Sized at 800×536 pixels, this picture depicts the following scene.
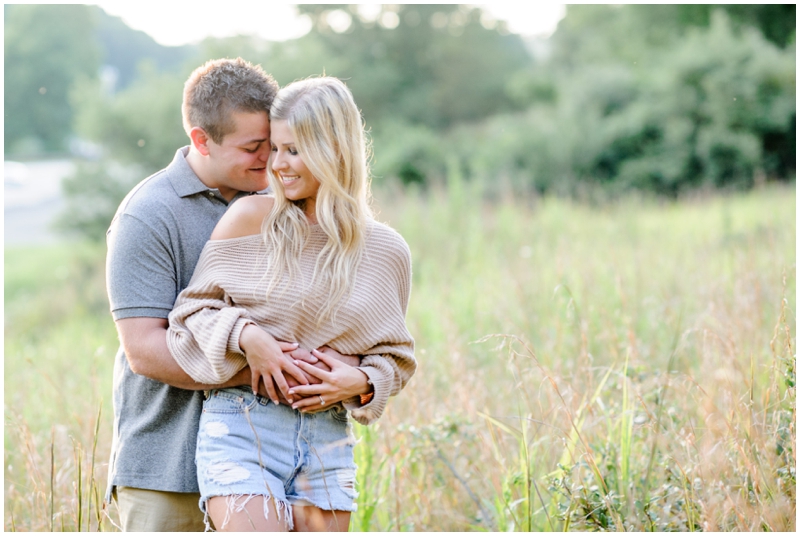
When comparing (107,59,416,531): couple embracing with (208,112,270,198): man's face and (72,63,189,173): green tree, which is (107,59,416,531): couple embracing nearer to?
(208,112,270,198): man's face

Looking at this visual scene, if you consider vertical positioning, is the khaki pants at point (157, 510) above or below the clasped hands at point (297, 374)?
below

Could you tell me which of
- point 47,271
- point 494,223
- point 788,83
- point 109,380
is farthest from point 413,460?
point 788,83

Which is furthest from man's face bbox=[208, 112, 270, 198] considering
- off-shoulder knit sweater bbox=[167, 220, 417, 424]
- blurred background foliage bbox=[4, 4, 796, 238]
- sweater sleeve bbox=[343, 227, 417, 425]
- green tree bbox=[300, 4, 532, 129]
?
green tree bbox=[300, 4, 532, 129]

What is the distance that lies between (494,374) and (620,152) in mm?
14757

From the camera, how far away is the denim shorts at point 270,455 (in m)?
2.08

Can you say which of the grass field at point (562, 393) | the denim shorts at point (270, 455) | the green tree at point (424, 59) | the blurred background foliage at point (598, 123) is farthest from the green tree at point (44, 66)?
the denim shorts at point (270, 455)

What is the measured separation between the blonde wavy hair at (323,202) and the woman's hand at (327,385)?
0.15 metres

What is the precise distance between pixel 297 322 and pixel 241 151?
0.62 metres

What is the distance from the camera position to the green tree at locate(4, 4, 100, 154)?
40.6m

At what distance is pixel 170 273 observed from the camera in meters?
2.28

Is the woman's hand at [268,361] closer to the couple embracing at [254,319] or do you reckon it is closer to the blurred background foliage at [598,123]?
the couple embracing at [254,319]

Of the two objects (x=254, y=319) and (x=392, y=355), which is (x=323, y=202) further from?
(x=392, y=355)

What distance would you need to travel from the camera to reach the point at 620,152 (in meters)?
18.0

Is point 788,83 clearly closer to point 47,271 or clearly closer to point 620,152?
point 620,152
